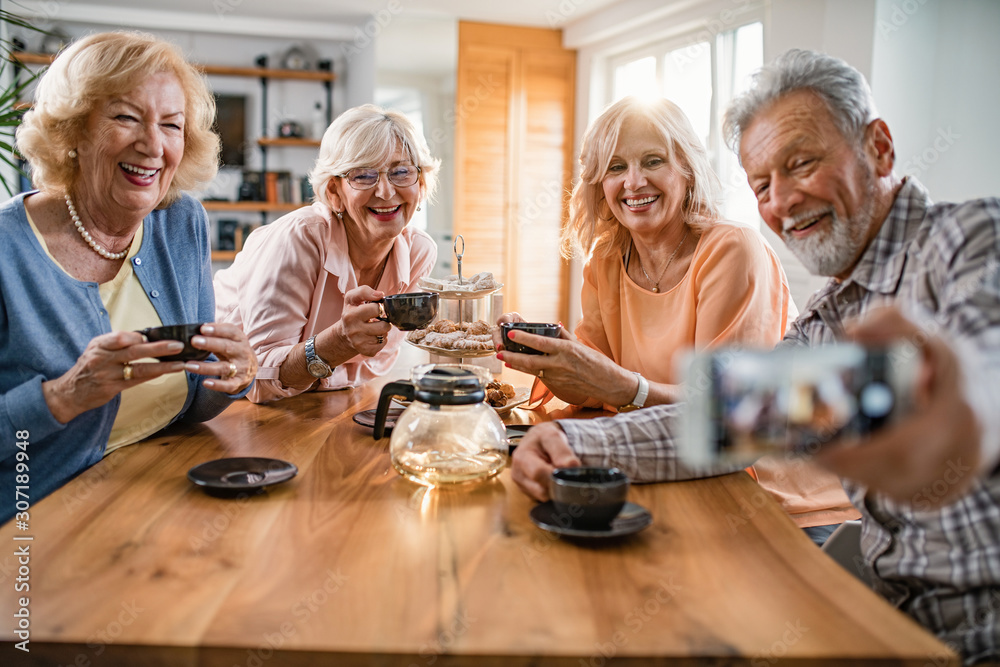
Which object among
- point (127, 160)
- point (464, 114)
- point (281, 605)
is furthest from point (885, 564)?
point (464, 114)

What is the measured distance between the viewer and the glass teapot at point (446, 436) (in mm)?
1225

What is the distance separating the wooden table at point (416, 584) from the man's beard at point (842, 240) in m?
0.41

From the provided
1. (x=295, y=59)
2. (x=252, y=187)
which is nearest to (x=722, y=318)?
(x=252, y=187)

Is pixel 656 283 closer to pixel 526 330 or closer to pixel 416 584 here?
pixel 526 330

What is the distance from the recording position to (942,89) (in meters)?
3.62

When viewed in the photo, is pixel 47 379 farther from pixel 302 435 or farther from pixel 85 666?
pixel 85 666

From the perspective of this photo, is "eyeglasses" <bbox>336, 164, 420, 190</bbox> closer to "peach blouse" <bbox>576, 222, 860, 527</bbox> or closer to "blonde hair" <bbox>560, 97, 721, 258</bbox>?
"blonde hair" <bbox>560, 97, 721, 258</bbox>

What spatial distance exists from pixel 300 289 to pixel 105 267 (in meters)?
0.61

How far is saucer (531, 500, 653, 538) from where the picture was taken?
101 centimetres

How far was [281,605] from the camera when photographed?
0.85m

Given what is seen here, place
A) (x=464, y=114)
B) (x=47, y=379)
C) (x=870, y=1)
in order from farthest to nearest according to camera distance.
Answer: (x=464, y=114) → (x=870, y=1) → (x=47, y=379)

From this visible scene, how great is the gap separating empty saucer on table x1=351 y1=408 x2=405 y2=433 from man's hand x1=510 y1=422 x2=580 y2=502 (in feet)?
1.41

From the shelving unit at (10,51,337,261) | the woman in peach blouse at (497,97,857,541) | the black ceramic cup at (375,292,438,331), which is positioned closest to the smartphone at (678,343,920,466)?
the woman in peach blouse at (497,97,857,541)

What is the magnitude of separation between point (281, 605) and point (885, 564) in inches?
34.9
